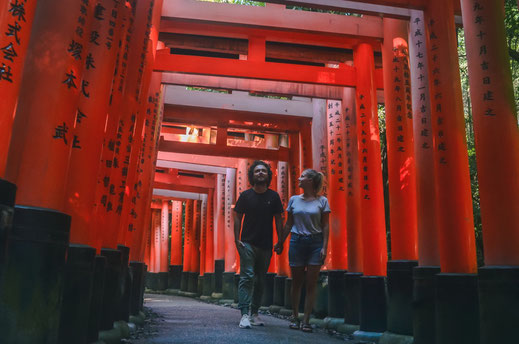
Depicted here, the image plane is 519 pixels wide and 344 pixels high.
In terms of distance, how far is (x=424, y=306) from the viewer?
4027mm

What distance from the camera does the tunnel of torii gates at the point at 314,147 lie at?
103 inches

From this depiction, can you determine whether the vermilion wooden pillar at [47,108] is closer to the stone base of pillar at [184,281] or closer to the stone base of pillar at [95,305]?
the stone base of pillar at [95,305]

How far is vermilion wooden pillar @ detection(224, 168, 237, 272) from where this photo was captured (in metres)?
14.0

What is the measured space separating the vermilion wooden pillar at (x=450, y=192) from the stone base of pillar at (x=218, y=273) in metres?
12.1

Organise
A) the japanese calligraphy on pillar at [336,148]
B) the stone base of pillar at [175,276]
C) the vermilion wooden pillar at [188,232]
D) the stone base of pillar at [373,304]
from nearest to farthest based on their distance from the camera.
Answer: the stone base of pillar at [373,304] < the japanese calligraphy on pillar at [336,148] < the vermilion wooden pillar at [188,232] < the stone base of pillar at [175,276]

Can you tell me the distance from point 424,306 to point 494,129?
5.17ft

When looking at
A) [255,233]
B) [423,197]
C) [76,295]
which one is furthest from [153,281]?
[76,295]

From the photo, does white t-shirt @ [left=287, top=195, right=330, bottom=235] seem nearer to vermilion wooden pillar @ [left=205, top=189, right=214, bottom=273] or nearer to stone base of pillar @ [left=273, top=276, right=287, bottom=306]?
stone base of pillar @ [left=273, top=276, right=287, bottom=306]

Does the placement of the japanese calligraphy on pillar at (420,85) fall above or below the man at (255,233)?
above

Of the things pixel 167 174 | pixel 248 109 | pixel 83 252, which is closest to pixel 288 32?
pixel 248 109

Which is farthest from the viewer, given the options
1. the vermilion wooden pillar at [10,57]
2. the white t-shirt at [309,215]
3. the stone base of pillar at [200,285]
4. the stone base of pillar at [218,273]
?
the stone base of pillar at [200,285]

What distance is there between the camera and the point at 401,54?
5.91 metres

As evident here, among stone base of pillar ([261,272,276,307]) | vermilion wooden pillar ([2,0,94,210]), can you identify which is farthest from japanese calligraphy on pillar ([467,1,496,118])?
stone base of pillar ([261,272,276,307])

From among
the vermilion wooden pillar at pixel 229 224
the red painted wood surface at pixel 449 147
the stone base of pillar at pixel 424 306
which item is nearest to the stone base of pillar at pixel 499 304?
the red painted wood surface at pixel 449 147
